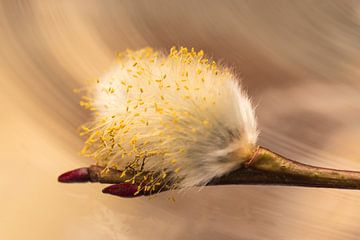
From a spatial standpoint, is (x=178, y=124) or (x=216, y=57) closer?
(x=178, y=124)

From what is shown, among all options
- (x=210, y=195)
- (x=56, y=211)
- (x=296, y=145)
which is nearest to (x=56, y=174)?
(x=56, y=211)

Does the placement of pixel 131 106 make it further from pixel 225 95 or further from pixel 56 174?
pixel 56 174

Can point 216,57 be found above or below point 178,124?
above

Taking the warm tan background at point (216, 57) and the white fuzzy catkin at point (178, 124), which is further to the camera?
the warm tan background at point (216, 57)

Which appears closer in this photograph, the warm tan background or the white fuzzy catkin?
the white fuzzy catkin
